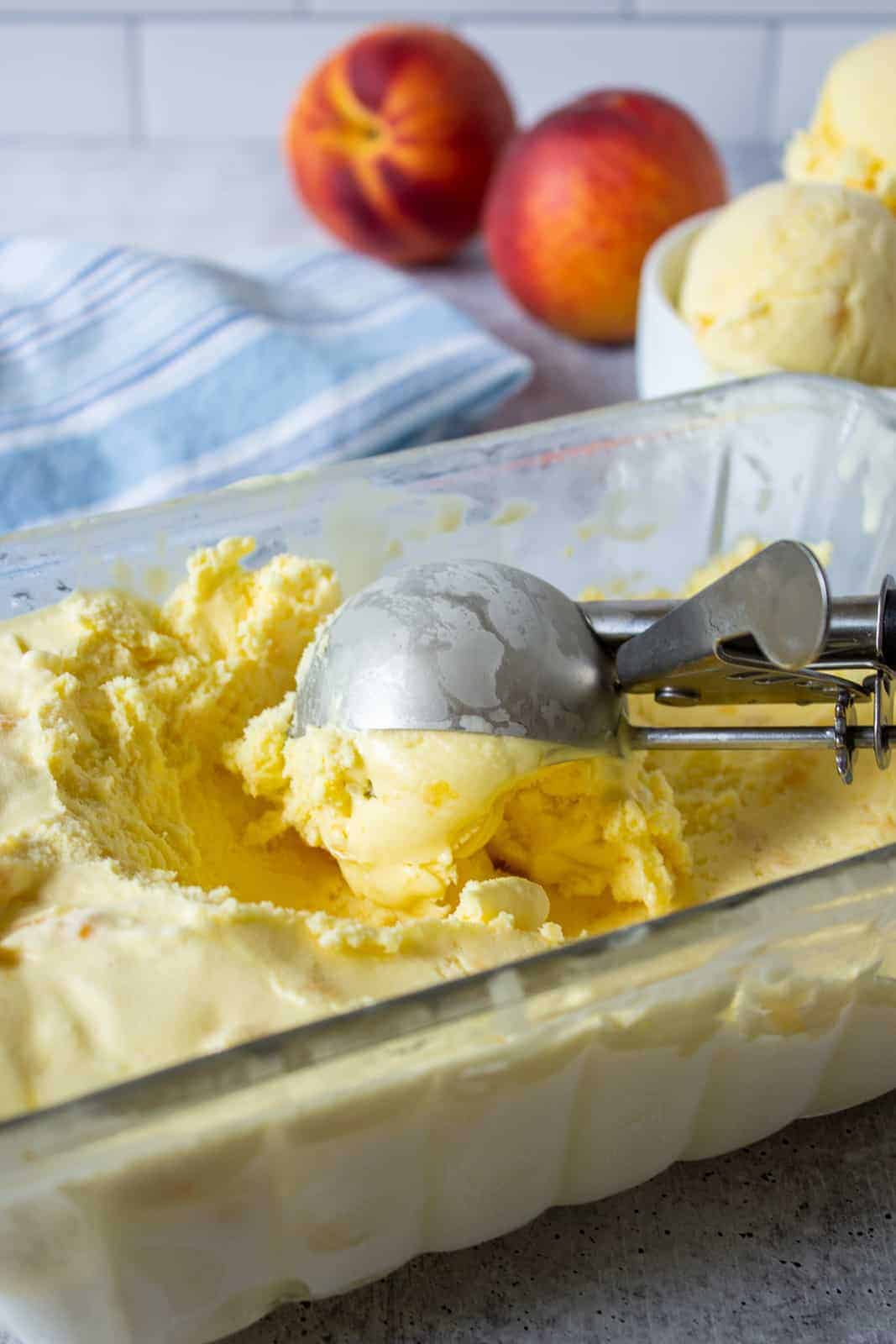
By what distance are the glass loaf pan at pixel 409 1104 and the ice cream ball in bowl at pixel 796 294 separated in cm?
47

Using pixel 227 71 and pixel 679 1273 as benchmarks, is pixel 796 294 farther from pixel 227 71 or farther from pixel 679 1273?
pixel 227 71

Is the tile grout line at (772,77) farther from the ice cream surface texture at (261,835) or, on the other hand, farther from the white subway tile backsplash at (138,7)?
the ice cream surface texture at (261,835)

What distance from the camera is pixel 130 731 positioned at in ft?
2.39

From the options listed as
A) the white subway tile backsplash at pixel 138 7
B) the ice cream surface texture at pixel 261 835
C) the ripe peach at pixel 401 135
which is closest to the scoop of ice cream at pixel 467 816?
the ice cream surface texture at pixel 261 835

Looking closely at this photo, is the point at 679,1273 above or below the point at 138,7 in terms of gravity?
below

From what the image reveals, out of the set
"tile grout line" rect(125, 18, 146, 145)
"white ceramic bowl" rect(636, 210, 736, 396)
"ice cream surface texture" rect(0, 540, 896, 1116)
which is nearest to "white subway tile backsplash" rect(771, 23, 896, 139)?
"white ceramic bowl" rect(636, 210, 736, 396)

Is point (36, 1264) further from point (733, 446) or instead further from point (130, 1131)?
point (733, 446)

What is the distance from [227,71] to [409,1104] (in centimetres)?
175

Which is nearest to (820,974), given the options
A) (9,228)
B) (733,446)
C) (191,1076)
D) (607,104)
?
(191,1076)

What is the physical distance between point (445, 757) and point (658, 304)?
0.63 metres

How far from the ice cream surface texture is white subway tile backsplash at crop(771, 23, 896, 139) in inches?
55.9

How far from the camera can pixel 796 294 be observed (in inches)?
41.9

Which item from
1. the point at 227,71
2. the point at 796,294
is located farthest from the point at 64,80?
the point at 796,294

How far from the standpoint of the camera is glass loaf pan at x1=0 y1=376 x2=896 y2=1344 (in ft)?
1.69
